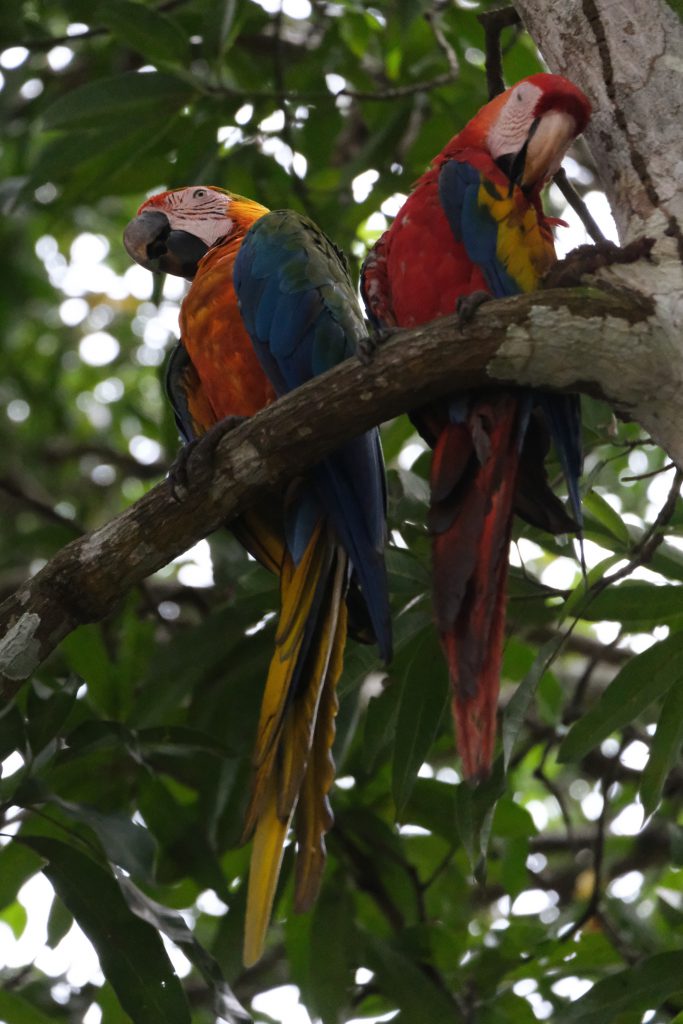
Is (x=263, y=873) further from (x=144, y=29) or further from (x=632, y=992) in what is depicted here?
(x=144, y=29)

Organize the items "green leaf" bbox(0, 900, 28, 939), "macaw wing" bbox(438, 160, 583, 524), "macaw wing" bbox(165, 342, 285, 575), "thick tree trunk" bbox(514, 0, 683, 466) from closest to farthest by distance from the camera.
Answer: "thick tree trunk" bbox(514, 0, 683, 466) → "macaw wing" bbox(438, 160, 583, 524) → "macaw wing" bbox(165, 342, 285, 575) → "green leaf" bbox(0, 900, 28, 939)

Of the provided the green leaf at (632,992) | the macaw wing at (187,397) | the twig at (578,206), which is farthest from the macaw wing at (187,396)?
the green leaf at (632,992)

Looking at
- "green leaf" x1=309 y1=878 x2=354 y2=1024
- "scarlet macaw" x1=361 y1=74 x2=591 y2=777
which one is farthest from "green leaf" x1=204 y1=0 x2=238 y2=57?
"green leaf" x1=309 y1=878 x2=354 y2=1024

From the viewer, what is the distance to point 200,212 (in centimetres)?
227

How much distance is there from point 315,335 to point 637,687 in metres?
0.74

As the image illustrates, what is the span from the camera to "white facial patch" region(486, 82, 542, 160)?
5.72ft

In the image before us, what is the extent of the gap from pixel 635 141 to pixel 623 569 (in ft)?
2.13

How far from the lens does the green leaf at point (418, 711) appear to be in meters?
1.96

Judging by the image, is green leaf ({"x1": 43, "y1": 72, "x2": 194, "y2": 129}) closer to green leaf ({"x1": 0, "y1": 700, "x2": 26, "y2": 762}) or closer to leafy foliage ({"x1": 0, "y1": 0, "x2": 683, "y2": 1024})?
leafy foliage ({"x1": 0, "y1": 0, "x2": 683, "y2": 1024})

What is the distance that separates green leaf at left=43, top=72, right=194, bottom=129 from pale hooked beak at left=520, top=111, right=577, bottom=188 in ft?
3.19

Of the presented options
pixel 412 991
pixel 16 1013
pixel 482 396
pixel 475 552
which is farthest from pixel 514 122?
pixel 16 1013

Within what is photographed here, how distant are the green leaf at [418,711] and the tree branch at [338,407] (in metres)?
0.55

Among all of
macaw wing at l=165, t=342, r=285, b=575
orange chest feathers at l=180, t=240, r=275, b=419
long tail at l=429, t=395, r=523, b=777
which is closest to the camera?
long tail at l=429, t=395, r=523, b=777

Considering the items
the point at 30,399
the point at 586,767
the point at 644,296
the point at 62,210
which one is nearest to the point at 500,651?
the point at 644,296
